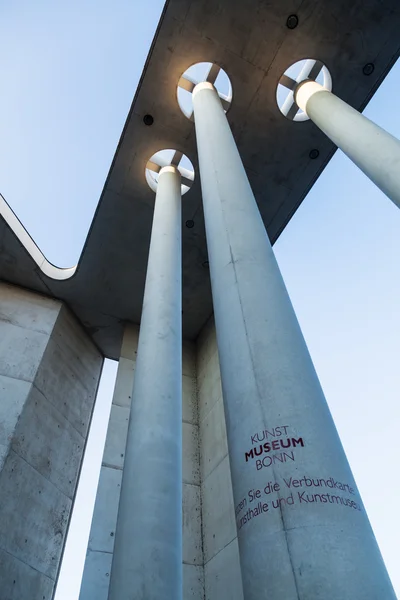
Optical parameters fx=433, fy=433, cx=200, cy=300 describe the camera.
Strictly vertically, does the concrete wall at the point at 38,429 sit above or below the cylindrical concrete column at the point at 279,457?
above

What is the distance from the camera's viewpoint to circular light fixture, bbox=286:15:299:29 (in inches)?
384

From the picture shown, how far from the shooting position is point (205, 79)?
10680 mm

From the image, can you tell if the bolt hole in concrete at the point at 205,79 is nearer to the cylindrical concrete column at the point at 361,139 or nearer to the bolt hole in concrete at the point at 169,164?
the bolt hole in concrete at the point at 169,164

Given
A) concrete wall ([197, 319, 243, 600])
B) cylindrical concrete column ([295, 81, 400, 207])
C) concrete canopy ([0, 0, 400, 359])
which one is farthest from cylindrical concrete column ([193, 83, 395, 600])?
concrete canopy ([0, 0, 400, 359])

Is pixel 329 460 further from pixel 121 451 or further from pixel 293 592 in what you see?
pixel 121 451

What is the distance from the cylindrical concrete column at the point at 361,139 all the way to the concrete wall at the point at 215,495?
7244 mm

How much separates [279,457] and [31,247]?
40.9 ft

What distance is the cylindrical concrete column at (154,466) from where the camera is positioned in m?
4.46

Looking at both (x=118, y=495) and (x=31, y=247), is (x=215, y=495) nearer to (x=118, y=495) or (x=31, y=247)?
(x=118, y=495)

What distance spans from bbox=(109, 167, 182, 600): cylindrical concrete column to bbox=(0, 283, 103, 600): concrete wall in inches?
227


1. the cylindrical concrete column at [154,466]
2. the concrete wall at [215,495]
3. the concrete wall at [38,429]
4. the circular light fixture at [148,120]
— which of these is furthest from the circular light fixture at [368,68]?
the concrete wall at [38,429]

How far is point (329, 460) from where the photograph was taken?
120 inches

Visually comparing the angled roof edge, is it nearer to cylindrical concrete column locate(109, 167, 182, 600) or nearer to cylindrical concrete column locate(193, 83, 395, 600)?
cylindrical concrete column locate(109, 167, 182, 600)

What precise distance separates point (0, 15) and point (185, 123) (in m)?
6.45
